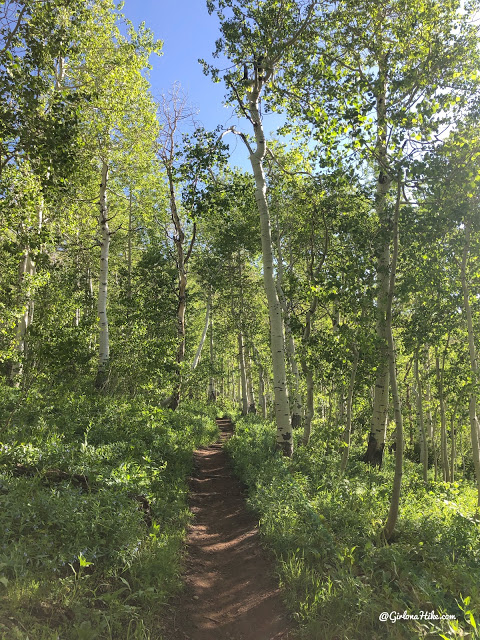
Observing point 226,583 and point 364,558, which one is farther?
point 226,583

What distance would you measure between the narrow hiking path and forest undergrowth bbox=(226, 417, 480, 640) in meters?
0.24

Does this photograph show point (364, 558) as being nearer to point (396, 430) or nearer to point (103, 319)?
point (396, 430)

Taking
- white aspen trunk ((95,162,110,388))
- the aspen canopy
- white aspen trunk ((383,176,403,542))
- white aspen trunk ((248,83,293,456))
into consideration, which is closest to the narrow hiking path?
the aspen canopy

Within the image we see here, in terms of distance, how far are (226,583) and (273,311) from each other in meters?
5.14

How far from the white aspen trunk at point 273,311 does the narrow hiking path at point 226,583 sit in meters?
1.90

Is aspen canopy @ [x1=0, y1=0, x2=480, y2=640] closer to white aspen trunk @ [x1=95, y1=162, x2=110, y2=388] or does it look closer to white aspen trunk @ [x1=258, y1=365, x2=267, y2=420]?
white aspen trunk @ [x1=95, y1=162, x2=110, y2=388]

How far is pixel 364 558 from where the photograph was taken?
13.5 feet

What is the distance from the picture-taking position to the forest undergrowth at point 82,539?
9.55ft

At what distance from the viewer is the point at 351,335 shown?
6.20 m

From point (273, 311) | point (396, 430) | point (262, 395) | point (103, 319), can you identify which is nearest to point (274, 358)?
point (273, 311)

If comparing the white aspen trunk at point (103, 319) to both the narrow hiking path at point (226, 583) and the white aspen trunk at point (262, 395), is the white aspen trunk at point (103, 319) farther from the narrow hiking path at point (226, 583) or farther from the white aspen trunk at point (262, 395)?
the white aspen trunk at point (262, 395)

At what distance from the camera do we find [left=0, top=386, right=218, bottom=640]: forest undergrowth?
2910mm

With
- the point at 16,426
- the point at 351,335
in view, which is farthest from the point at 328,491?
the point at 16,426

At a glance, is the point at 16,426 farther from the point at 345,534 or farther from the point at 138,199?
the point at 138,199
